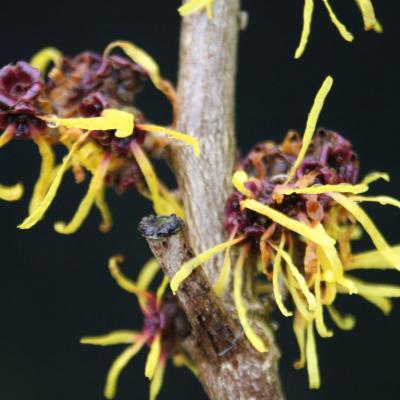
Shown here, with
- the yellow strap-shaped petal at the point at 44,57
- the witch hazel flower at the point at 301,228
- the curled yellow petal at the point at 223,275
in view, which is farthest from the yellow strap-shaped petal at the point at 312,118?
the yellow strap-shaped petal at the point at 44,57

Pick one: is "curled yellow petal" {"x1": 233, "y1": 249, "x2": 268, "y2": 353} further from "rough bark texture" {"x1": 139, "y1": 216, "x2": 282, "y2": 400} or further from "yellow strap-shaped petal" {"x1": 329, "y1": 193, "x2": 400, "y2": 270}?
"yellow strap-shaped petal" {"x1": 329, "y1": 193, "x2": 400, "y2": 270}

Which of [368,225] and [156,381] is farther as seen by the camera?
[156,381]

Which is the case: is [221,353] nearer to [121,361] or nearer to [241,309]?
[241,309]

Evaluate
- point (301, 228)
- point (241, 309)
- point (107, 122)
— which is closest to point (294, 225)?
point (301, 228)

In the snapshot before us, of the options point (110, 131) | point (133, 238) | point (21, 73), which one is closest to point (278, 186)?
point (110, 131)

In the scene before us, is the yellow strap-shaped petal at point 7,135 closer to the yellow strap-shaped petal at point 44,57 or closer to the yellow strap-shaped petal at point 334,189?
the yellow strap-shaped petal at point 44,57

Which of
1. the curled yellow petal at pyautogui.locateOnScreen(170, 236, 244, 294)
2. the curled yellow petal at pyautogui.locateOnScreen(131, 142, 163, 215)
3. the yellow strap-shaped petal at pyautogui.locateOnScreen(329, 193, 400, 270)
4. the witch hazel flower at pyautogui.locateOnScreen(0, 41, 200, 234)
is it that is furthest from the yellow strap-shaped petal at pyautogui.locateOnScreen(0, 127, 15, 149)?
the yellow strap-shaped petal at pyautogui.locateOnScreen(329, 193, 400, 270)
